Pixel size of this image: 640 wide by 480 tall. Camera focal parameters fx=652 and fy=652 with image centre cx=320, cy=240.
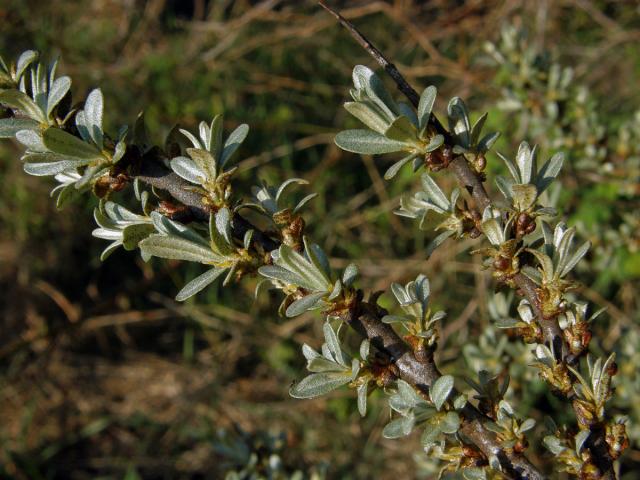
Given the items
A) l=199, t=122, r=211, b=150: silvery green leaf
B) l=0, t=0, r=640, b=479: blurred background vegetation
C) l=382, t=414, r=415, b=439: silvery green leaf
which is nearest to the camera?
l=382, t=414, r=415, b=439: silvery green leaf

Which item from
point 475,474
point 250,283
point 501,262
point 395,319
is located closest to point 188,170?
point 395,319

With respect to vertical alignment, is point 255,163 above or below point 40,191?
below

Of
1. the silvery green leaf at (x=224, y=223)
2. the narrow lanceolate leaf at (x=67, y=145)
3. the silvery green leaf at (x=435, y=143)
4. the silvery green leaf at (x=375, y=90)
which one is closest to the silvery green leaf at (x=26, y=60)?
the narrow lanceolate leaf at (x=67, y=145)

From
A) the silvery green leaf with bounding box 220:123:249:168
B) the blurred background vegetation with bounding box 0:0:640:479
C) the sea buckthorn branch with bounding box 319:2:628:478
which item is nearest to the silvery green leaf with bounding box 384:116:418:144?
the sea buckthorn branch with bounding box 319:2:628:478

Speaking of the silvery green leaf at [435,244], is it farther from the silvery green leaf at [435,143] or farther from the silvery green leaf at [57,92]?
the silvery green leaf at [57,92]

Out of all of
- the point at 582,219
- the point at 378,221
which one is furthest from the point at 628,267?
the point at 378,221

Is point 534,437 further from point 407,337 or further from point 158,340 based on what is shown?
point 158,340

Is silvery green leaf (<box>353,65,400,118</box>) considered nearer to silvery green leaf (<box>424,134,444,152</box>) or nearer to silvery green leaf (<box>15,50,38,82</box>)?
silvery green leaf (<box>424,134,444,152</box>)
